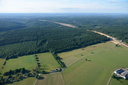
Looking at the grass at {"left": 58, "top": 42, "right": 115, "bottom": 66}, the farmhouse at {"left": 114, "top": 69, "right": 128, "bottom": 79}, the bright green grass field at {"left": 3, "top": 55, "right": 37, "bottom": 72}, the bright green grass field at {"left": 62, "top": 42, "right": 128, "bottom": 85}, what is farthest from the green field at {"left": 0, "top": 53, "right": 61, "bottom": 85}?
the farmhouse at {"left": 114, "top": 69, "right": 128, "bottom": 79}

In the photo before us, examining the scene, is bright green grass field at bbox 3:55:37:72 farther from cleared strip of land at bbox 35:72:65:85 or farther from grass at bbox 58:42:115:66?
grass at bbox 58:42:115:66

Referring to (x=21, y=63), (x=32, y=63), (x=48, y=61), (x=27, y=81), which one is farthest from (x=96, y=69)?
(x=21, y=63)

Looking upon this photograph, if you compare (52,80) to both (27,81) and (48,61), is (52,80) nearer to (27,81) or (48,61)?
(27,81)

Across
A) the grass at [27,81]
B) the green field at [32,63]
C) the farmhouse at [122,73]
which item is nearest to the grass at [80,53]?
the green field at [32,63]

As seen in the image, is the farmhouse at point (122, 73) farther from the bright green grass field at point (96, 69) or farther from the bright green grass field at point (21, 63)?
the bright green grass field at point (21, 63)

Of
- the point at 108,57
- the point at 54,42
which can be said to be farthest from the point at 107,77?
the point at 54,42


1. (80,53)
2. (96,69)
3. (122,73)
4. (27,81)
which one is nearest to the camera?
(27,81)
